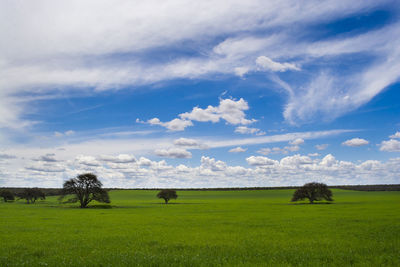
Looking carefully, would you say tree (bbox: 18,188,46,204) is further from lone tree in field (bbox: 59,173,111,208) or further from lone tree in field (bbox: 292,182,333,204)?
lone tree in field (bbox: 292,182,333,204)

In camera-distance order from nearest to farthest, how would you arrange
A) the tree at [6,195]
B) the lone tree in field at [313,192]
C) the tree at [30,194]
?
the lone tree in field at [313,192], the tree at [30,194], the tree at [6,195]

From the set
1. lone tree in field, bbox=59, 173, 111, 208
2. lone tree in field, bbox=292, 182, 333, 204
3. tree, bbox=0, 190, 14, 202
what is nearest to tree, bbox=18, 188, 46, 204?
tree, bbox=0, 190, 14, 202

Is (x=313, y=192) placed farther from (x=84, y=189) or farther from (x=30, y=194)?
(x=30, y=194)

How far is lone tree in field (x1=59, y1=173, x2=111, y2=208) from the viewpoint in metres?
82.2

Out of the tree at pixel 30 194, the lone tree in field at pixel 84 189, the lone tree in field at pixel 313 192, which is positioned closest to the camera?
the lone tree in field at pixel 84 189

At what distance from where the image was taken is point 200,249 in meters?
18.3

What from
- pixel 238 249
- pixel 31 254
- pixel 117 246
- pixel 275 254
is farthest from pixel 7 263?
pixel 275 254

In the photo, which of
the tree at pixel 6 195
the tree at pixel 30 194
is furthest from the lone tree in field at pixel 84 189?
the tree at pixel 6 195

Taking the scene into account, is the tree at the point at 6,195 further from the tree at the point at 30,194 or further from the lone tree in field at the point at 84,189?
the lone tree in field at the point at 84,189

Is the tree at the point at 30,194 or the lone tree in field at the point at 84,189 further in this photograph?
the tree at the point at 30,194

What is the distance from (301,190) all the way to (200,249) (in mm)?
82243

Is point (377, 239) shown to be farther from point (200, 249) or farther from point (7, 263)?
point (7, 263)

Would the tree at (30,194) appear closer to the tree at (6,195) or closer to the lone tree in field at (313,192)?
the tree at (6,195)

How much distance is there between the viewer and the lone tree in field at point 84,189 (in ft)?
270
